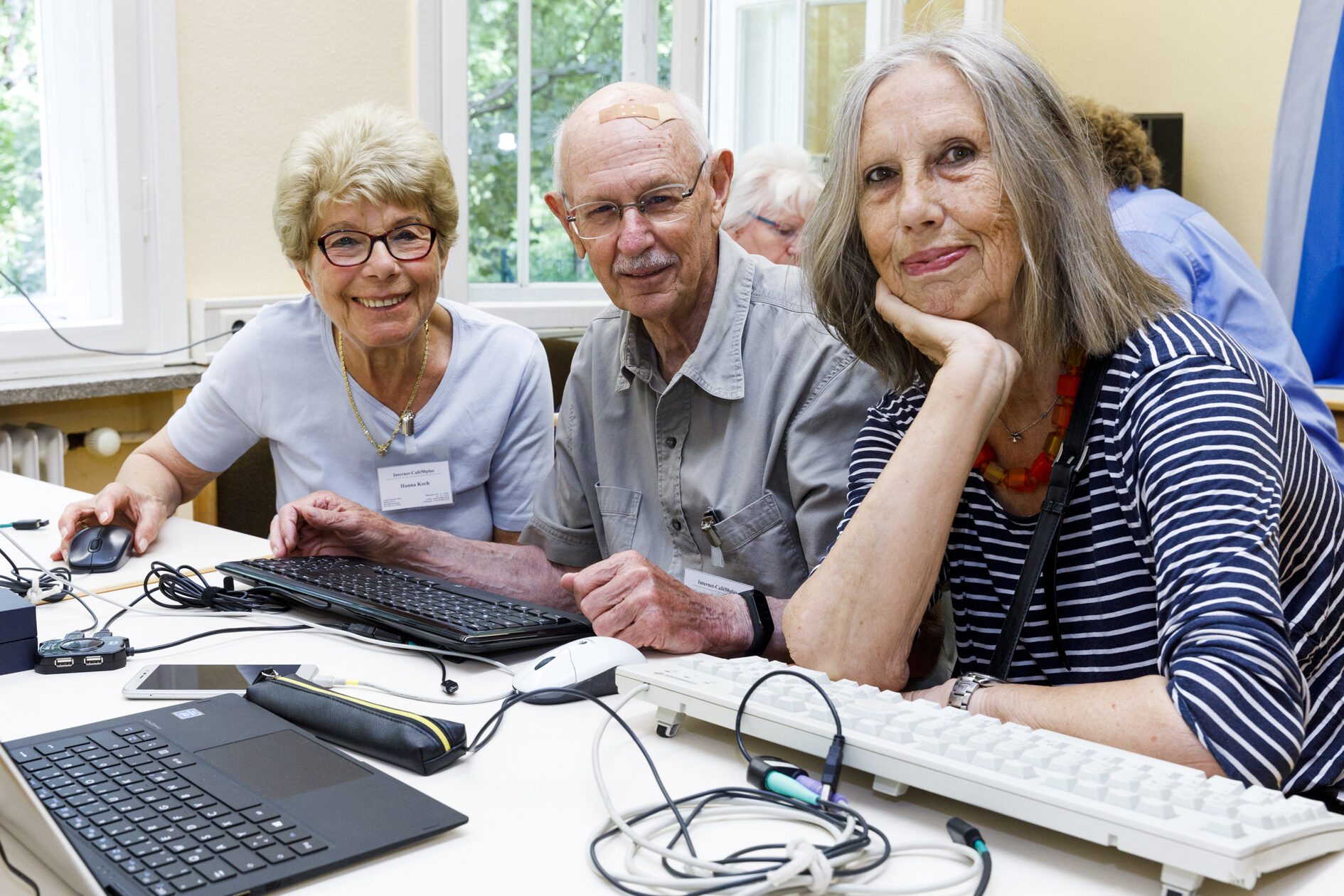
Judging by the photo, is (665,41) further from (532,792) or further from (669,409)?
(532,792)

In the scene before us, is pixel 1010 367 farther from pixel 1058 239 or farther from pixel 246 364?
pixel 246 364

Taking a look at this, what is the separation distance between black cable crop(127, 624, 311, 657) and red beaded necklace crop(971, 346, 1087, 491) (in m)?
0.81

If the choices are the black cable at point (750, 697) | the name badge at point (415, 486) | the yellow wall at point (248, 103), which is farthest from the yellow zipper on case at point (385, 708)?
the yellow wall at point (248, 103)

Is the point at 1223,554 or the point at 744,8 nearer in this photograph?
the point at 1223,554

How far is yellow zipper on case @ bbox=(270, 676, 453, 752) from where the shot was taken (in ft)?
2.92

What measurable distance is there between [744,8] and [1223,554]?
12.4 feet

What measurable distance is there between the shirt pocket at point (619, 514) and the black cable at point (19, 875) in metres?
1.02

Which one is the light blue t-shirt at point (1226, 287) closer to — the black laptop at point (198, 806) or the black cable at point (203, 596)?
the black cable at point (203, 596)

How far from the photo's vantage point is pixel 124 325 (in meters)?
2.78

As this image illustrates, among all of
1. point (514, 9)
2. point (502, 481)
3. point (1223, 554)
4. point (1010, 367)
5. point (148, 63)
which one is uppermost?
point (514, 9)

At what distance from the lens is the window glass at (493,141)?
3.46m

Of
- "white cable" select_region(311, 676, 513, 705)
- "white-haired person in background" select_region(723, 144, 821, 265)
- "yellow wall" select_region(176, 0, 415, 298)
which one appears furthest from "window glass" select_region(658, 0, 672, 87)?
"white cable" select_region(311, 676, 513, 705)

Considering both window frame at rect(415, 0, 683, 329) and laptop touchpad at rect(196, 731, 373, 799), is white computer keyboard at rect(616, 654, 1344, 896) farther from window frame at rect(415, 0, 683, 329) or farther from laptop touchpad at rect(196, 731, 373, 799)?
window frame at rect(415, 0, 683, 329)

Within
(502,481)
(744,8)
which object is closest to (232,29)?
(502,481)
